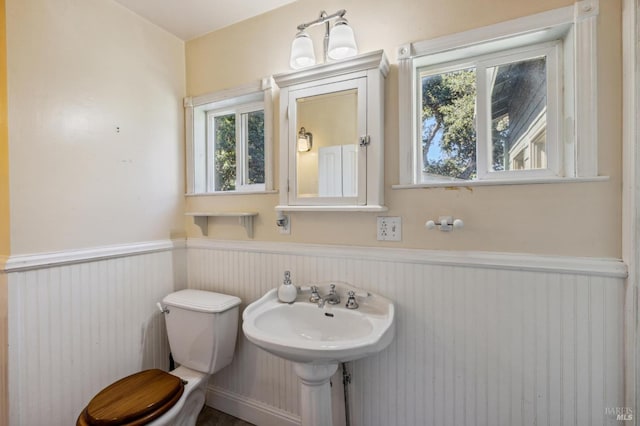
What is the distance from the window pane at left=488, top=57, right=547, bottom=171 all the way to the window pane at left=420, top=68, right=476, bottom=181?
0.29 feet

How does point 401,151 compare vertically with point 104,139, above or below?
below

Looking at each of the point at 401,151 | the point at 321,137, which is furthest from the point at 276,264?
the point at 401,151

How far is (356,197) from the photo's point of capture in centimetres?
140

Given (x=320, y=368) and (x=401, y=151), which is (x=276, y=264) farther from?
(x=401, y=151)

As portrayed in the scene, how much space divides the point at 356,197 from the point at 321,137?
0.37 meters

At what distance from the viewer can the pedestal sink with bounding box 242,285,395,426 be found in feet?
3.32

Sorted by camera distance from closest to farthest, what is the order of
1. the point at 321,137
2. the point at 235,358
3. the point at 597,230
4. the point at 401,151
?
1. the point at 597,230
2. the point at 401,151
3. the point at 321,137
4. the point at 235,358

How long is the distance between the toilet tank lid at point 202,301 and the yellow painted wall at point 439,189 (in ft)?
1.19

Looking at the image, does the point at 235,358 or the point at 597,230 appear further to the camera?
the point at 235,358

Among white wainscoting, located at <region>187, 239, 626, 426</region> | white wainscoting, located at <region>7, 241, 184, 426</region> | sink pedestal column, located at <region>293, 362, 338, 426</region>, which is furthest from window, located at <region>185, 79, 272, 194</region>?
sink pedestal column, located at <region>293, 362, 338, 426</region>

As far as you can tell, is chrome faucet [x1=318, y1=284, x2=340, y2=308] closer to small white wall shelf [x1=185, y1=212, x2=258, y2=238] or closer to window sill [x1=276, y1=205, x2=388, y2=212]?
window sill [x1=276, y1=205, x2=388, y2=212]

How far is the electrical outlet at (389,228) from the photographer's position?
138 centimetres

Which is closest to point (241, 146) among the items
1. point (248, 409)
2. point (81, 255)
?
point (81, 255)

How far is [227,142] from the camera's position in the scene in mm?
1987
